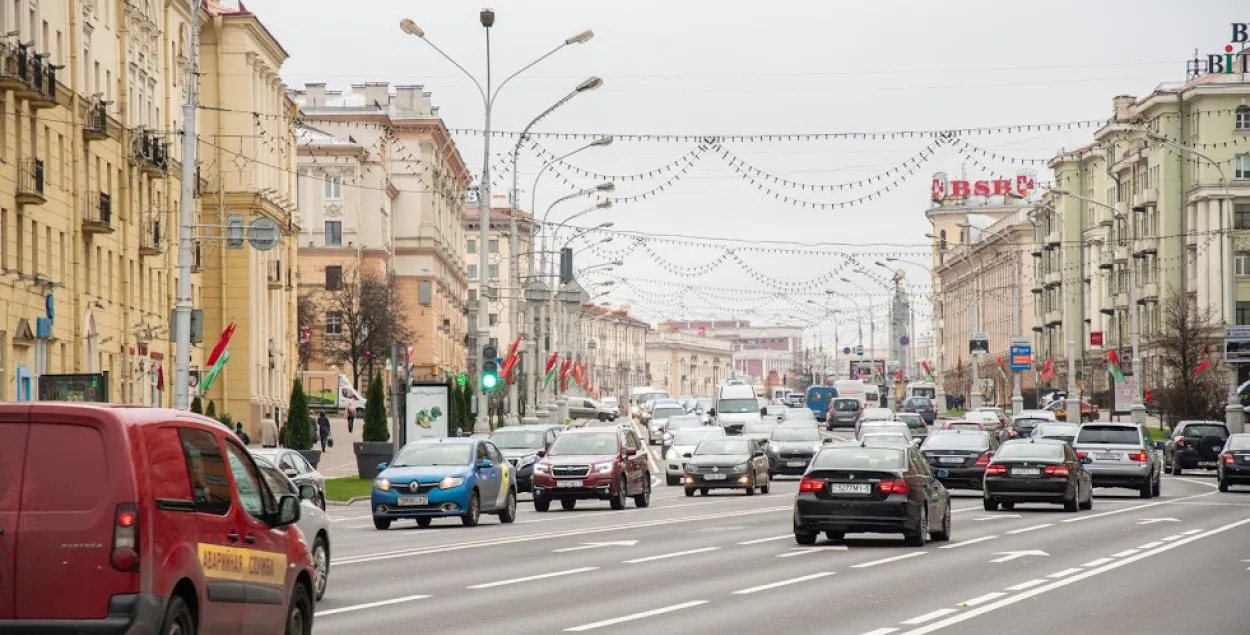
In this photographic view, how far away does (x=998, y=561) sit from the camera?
77.8 feet

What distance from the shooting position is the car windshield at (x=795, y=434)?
188 feet

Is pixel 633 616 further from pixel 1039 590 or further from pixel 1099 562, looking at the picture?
pixel 1099 562

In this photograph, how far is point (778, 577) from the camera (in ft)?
70.0

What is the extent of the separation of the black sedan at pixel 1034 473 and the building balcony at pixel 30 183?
24.6 m

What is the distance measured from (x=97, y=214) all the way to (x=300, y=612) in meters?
47.8

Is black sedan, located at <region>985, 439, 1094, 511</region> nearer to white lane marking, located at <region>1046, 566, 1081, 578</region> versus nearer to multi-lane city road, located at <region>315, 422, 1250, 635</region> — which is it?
multi-lane city road, located at <region>315, 422, 1250, 635</region>

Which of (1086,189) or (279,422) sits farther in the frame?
(1086,189)

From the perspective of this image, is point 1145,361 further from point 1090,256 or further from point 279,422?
point 279,422

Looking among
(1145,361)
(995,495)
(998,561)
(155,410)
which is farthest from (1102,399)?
(155,410)

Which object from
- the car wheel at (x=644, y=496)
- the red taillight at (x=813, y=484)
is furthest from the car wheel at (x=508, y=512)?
the red taillight at (x=813, y=484)

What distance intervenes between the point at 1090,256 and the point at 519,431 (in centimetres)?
9520

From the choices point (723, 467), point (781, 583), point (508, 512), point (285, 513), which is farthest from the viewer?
point (723, 467)

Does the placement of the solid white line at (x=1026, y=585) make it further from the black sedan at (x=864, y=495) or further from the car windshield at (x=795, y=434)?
the car windshield at (x=795, y=434)

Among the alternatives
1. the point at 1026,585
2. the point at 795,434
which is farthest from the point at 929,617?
the point at 795,434
